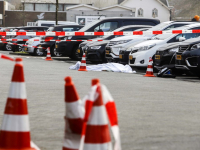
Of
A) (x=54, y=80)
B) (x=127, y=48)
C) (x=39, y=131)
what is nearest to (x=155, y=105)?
(x=39, y=131)

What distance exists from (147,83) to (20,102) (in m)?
7.83

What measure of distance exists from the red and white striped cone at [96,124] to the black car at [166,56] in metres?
10.8

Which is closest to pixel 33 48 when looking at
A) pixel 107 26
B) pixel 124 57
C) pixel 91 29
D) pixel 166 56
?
pixel 91 29

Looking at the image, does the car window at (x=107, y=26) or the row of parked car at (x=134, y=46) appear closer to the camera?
the row of parked car at (x=134, y=46)

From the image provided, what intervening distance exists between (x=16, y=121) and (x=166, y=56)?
10.6 m

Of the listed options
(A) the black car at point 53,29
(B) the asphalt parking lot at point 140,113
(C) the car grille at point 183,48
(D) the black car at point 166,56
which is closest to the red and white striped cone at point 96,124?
(B) the asphalt parking lot at point 140,113

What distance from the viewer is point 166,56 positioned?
571 inches

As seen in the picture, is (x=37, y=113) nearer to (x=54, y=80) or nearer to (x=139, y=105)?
(x=139, y=105)

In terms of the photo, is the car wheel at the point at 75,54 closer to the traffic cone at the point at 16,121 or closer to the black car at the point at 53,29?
the black car at the point at 53,29

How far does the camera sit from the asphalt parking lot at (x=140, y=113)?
5.11 meters

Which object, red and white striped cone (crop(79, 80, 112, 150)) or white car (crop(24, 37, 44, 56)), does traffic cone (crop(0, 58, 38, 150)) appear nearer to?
red and white striped cone (crop(79, 80, 112, 150))

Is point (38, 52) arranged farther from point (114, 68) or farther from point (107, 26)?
point (114, 68)

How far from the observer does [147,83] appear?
1191cm

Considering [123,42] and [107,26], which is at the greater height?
[107,26]
